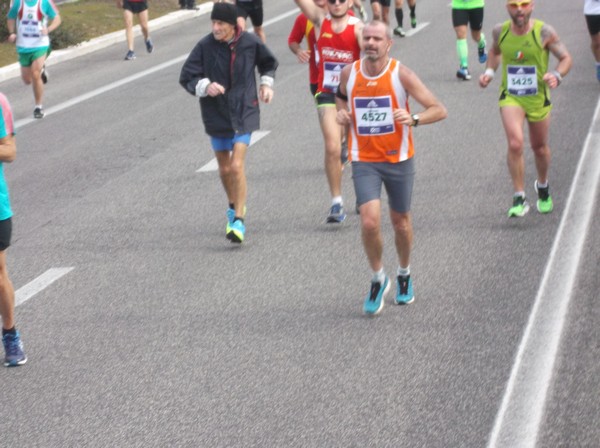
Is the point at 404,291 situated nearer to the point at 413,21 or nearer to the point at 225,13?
the point at 225,13

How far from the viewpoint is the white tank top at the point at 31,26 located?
18141 millimetres

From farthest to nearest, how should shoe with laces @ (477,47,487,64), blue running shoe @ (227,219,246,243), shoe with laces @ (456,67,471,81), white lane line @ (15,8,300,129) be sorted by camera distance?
shoe with laces @ (477,47,487,64)
shoe with laces @ (456,67,471,81)
white lane line @ (15,8,300,129)
blue running shoe @ (227,219,246,243)

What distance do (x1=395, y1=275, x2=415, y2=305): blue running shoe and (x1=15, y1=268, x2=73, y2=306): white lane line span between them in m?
2.68

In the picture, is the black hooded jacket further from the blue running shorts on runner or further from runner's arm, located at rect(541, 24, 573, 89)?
runner's arm, located at rect(541, 24, 573, 89)

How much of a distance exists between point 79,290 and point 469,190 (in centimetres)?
384

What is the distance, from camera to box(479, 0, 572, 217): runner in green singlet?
10781mm

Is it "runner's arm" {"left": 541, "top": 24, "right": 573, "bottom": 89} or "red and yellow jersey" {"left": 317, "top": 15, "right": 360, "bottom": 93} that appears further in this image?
"red and yellow jersey" {"left": 317, "top": 15, "right": 360, "bottom": 93}

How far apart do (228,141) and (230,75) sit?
564 mm

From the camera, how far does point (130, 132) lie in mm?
16500

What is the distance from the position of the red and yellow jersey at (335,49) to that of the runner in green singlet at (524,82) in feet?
3.51

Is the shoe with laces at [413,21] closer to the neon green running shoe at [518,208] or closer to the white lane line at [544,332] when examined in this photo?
the white lane line at [544,332]

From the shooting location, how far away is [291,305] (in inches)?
356

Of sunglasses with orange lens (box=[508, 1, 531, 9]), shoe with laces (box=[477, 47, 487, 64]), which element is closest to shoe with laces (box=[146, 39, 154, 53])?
shoe with laces (box=[477, 47, 487, 64])

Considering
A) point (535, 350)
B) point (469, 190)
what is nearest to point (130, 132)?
point (469, 190)
